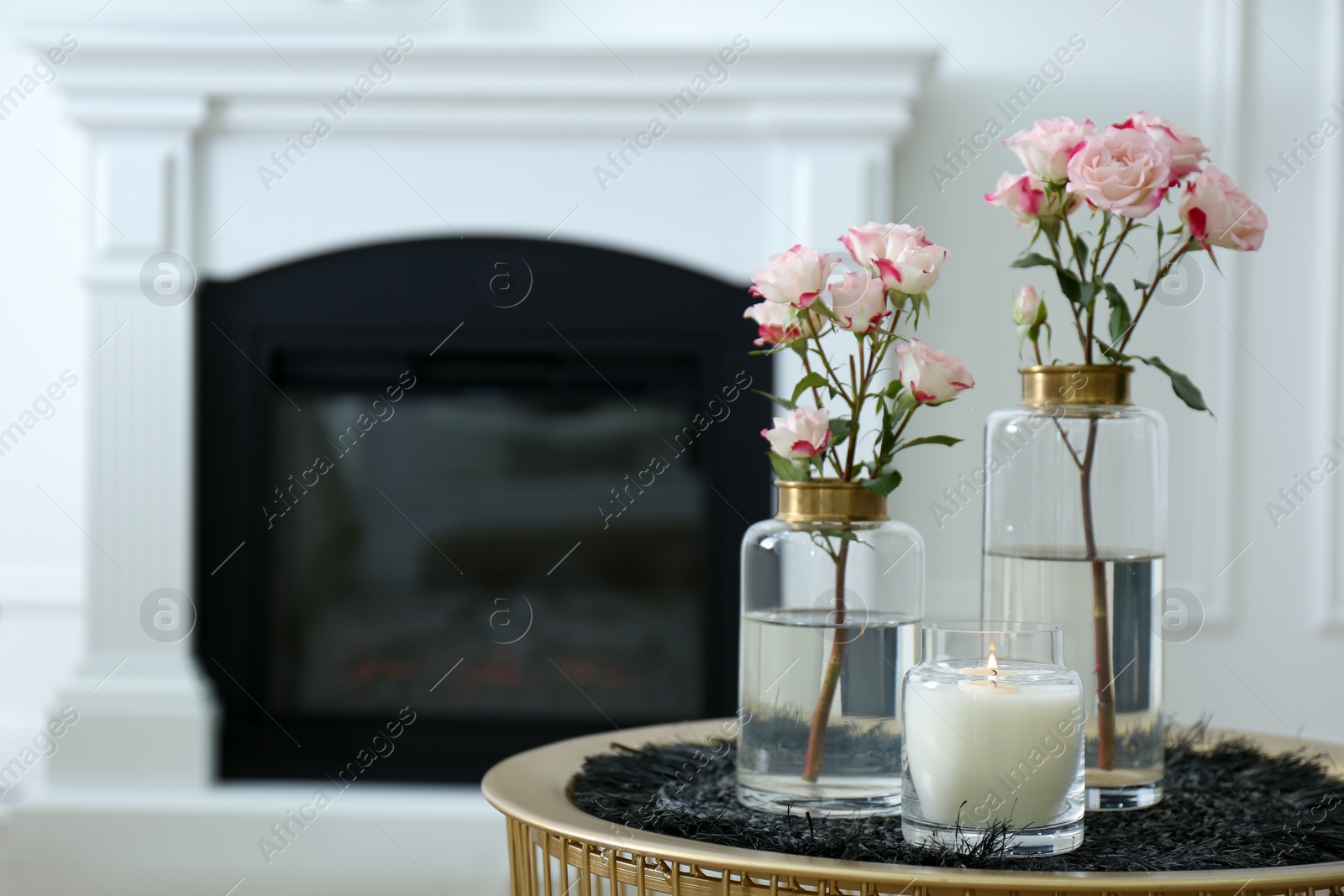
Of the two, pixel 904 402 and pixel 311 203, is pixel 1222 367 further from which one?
pixel 904 402

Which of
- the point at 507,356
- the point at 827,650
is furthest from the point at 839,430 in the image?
the point at 507,356

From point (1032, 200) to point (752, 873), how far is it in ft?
1.63

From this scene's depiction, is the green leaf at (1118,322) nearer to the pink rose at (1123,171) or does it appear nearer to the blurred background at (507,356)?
the pink rose at (1123,171)

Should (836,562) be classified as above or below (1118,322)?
below

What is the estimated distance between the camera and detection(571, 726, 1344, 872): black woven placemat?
0.70 meters

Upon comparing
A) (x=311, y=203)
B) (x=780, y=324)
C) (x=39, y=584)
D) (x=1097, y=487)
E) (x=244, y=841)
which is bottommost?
(x=244, y=841)

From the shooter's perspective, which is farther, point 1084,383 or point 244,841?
point 244,841

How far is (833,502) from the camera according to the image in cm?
83

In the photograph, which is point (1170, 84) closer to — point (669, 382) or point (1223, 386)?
point (1223, 386)

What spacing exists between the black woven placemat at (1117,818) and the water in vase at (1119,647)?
2 cm

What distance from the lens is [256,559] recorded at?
8.63ft

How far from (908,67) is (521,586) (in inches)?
52.8

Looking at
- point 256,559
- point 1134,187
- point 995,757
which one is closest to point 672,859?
point 995,757

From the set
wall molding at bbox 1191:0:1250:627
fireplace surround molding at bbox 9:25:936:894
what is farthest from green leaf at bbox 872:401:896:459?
wall molding at bbox 1191:0:1250:627
